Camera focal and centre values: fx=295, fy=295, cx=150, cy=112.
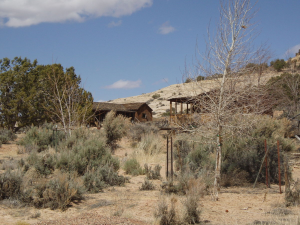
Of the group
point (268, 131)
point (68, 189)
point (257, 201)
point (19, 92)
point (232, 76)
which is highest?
point (19, 92)

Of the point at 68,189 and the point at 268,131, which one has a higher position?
the point at 268,131

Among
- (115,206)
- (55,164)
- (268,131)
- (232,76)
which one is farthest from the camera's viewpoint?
(268,131)

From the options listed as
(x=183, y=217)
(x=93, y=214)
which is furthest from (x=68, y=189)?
(x=183, y=217)

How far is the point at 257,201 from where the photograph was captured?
8.03 meters

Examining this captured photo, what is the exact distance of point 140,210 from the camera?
6.79 metres

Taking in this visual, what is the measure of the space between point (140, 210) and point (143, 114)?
127 feet

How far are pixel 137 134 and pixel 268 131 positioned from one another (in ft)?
40.3

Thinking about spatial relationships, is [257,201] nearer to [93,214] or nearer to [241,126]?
[241,126]

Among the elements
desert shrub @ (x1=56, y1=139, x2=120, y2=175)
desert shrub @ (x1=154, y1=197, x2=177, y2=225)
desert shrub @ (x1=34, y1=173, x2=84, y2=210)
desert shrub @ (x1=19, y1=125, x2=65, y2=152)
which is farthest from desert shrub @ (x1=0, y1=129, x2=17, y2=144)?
desert shrub @ (x1=154, y1=197, x2=177, y2=225)

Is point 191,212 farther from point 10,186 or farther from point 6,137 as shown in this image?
point 6,137

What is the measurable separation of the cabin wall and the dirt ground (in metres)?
35.1

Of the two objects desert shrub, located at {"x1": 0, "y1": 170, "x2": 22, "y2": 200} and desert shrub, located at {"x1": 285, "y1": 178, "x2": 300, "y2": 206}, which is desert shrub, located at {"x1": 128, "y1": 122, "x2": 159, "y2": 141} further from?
desert shrub, located at {"x1": 285, "y1": 178, "x2": 300, "y2": 206}

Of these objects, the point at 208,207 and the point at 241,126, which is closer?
the point at 208,207

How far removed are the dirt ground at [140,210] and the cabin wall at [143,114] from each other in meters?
35.1
